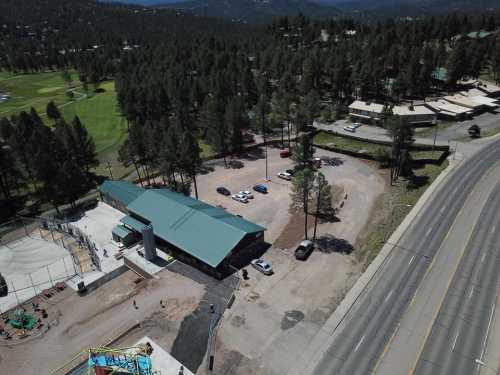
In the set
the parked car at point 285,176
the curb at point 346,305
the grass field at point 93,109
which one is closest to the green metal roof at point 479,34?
the parked car at point 285,176

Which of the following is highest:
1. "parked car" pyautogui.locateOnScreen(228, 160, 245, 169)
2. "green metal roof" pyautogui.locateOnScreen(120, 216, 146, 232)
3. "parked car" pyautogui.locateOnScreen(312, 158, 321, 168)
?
"green metal roof" pyautogui.locateOnScreen(120, 216, 146, 232)

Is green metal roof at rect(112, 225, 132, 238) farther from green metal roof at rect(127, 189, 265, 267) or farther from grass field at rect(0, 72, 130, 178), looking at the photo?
grass field at rect(0, 72, 130, 178)

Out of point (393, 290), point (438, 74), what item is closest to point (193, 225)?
point (393, 290)

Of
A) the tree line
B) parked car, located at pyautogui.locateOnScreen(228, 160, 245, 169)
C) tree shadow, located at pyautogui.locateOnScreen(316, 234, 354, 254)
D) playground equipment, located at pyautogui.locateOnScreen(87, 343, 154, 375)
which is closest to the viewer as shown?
playground equipment, located at pyautogui.locateOnScreen(87, 343, 154, 375)

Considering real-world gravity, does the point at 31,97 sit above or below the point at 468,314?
below

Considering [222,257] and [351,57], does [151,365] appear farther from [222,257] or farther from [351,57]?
[351,57]

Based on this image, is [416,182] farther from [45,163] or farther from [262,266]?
[45,163]

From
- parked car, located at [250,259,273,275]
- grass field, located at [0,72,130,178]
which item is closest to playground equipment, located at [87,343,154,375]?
parked car, located at [250,259,273,275]

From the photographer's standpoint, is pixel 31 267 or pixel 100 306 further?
pixel 31 267
